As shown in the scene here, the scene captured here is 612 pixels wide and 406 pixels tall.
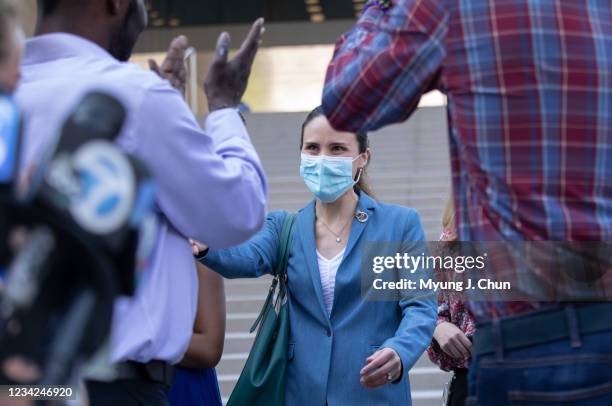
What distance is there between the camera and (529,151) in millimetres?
2361

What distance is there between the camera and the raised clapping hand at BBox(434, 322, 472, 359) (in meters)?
4.22

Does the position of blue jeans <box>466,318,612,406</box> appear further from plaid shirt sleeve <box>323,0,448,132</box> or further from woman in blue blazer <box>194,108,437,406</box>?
woman in blue blazer <box>194,108,437,406</box>

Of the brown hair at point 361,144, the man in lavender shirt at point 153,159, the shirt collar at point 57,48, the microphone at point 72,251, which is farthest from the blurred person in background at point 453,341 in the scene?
the microphone at point 72,251

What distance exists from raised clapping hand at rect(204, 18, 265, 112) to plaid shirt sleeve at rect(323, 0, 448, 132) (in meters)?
0.28

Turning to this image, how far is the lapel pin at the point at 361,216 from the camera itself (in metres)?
4.23

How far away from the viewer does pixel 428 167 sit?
39.2 ft

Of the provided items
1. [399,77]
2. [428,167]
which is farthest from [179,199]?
[428,167]

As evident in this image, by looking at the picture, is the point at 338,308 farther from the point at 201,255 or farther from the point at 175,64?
the point at 175,64

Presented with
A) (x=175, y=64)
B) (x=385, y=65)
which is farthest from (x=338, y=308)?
(x=385, y=65)

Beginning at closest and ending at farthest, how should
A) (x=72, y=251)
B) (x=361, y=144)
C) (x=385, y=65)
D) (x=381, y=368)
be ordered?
(x=72, y=251) < (x=385, y=65) < (x=381, y=368) < (x=361, y=144)

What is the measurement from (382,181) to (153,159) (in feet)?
28.4

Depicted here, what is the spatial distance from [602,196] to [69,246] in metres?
1.35

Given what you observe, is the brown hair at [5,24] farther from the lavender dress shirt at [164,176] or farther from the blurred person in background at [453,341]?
the blurred person in background at [453,341]

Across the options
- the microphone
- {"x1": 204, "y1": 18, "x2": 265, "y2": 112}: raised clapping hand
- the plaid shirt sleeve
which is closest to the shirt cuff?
{"x1": 204, "y1": 18, "x2": 265, "y2": 112}: raised clapping hand
